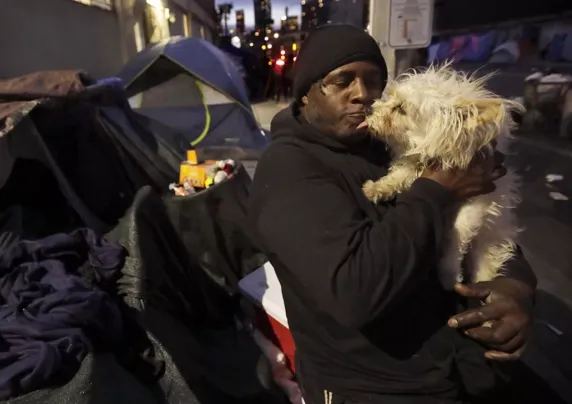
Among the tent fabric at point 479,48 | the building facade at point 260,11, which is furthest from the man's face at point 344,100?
the building facade at point 260,11

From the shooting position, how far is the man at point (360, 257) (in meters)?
1.05

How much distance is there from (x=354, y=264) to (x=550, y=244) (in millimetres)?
3870

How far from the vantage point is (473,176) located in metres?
1.23

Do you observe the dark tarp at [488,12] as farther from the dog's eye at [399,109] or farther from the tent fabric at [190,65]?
the dog's eye at [399,109]

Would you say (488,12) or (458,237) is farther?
(488,12)

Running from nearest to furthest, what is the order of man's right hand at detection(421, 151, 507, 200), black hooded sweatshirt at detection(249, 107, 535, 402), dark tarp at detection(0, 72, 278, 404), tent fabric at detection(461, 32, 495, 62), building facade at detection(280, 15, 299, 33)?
black hooded sweatshirt at detection(249, 107, 535, 402) < man's right hand at detection(421, 151, 507, 200) < dark tarp at detection(0, 72, 278, 404) < tent fabric at detection(461, 32, 495, 62) < building facade at detection(280, 15, 299, 33)

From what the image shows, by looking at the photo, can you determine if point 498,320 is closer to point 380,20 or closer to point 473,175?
point 473,175

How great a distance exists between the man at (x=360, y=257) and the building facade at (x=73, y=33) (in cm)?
443

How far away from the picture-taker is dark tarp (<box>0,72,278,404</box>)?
1.94m

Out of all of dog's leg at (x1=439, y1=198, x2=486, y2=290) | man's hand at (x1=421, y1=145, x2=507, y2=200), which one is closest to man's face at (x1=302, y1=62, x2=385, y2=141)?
man's hand at (x1=421, y1=145, x2=507, y2=200)

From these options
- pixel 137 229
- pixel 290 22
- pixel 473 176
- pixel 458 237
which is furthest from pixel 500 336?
pixel 290 22

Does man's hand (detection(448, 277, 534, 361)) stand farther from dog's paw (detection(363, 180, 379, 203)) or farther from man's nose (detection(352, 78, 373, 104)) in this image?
man's nose (detection(352, 78, 373, 104))

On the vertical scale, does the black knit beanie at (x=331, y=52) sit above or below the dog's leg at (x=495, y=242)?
above

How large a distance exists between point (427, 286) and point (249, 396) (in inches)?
52.2
